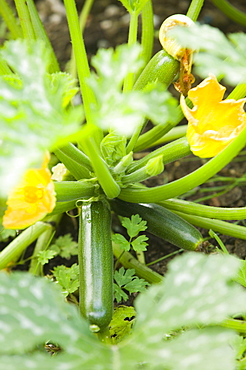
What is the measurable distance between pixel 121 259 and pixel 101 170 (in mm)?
605

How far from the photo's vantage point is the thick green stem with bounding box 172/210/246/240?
5.14ft

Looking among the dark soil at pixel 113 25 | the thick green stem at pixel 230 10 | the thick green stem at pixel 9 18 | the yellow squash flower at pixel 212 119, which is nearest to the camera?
the yellow squash flower at pixel 212 119

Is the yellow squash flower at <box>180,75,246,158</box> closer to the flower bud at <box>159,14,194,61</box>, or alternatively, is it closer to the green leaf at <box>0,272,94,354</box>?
the flower bud at <box>159,14,194,61</box>

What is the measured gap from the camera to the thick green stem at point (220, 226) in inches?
61.7

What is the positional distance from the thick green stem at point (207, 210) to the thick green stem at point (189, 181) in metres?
0.14

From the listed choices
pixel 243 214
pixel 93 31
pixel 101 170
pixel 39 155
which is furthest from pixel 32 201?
pixel 93 31

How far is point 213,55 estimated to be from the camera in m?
1.03

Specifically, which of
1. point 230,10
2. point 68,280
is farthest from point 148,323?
point 230,10

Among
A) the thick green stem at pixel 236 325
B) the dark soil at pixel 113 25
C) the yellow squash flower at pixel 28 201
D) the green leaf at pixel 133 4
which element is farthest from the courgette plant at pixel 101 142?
the dark soil at pixel 113 25

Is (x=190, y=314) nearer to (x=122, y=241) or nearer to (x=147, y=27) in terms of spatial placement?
(x=122, y=241)

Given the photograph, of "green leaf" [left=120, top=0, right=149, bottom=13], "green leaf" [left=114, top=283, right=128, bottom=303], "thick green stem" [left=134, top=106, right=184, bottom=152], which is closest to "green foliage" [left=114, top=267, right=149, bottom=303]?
"green leaf" [left=114, top=283, right=128, bottom=303]

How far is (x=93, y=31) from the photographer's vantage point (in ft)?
9.14

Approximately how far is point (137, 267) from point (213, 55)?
2.72 ft

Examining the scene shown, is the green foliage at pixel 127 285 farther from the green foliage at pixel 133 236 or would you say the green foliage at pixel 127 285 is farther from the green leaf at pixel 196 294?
the green leaf at pixel 196 294
